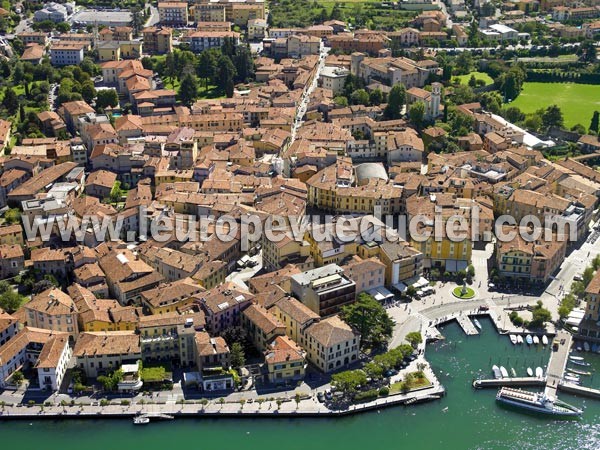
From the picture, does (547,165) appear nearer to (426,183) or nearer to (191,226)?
(426,183)

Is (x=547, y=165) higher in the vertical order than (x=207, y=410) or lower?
higher

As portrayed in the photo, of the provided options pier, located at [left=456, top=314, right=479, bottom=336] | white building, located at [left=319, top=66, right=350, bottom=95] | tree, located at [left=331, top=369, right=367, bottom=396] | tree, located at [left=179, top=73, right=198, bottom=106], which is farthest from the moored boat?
tree, located at [left=179, top=73, right=198, bottom=106]

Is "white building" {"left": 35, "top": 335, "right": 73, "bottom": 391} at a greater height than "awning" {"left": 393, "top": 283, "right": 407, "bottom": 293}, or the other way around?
"awning" {"left": 393, "top": 283, "right": 407, "bottom": 293}

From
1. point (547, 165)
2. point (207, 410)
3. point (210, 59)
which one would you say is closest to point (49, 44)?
point (210, 59)

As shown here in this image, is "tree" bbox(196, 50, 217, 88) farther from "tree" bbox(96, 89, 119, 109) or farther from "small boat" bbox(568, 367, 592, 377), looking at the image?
"small boat" bbox(568, 367, 592, 377)

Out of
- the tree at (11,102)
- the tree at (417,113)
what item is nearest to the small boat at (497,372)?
the tree at (417,113)

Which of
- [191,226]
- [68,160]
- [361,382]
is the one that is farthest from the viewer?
[68,160]
